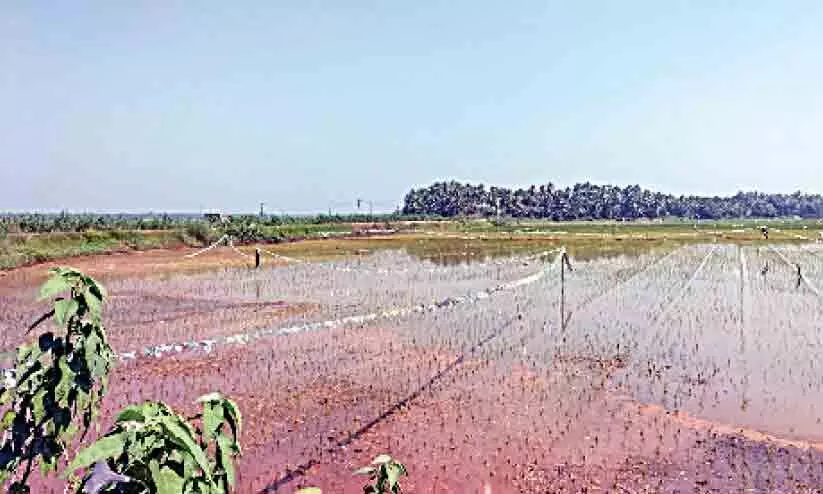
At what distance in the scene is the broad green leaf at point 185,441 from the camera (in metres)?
1.29

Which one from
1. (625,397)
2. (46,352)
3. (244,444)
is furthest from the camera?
(625,397)

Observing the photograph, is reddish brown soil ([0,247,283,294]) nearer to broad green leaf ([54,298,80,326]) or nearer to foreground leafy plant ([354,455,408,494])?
foreground leafy plant ([354,455,408,494])

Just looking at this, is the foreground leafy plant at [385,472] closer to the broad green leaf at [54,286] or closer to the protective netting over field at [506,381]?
the broad green leaf at [54,286]

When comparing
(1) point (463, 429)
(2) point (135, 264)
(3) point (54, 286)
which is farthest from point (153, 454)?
(2) point (135, 264)

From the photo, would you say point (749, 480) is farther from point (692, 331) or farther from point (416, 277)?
point (416, 277)

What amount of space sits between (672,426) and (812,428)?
1.70 meters

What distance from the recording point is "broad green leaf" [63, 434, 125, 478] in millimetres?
1167

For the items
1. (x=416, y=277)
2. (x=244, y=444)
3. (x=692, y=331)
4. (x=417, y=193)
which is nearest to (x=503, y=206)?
(x=417, y=193)

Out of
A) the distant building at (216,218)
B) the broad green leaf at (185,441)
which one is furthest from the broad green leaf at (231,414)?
the distant building at (216,218)

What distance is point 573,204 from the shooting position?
111312 millimetres

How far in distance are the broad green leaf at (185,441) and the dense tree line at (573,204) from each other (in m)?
105

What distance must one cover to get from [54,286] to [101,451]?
1.66 ft

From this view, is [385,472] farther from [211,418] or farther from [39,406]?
[39,406]

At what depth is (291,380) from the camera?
9719mm
